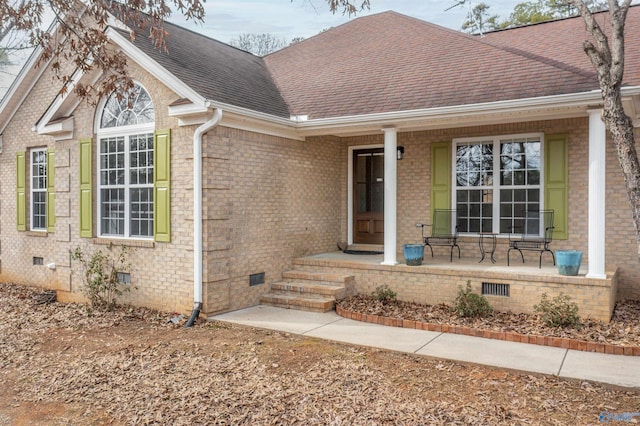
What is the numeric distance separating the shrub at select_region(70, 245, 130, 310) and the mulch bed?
12.7 ft

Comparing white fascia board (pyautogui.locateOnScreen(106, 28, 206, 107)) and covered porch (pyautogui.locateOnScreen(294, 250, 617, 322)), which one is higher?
white fascia board (pyautogui.locateOnScreen(106, 28, 206, 107))

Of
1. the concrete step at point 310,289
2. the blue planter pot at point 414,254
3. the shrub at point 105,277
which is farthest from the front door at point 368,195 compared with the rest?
the shrub at point 105,277

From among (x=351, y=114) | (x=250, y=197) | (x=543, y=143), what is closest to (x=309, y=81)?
(x=351, y=114)

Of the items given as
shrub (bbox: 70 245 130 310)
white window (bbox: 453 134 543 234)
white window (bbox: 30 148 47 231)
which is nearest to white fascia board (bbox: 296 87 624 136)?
white window (bbox: 453 134 543 234)

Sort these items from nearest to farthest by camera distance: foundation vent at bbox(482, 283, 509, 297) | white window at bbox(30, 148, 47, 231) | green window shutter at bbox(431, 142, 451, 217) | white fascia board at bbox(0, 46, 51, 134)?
foundation vent at bbox(482, 283, 509, 297) → green window shutter at bbox(431, 142, 451, 217) → white fascia board at bbox(0, 46, 51, 134) → white window at bbox(30, 148, 47, 231)

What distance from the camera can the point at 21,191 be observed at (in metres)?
11.5

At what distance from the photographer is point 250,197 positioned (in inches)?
327

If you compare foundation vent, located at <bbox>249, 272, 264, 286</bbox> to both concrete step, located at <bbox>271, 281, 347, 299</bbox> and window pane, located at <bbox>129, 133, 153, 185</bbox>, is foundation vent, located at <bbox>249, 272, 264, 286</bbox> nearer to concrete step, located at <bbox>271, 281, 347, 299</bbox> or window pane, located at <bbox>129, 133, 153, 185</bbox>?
concrete step, located at <bbox>271, 281, 347, 299</bbox>

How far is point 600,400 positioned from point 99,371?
5143 mm

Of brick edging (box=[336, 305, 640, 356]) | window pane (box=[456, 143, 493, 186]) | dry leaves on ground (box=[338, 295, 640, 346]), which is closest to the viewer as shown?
brick edging (box=[336, 305, 640, 356])

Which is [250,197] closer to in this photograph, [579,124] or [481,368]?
[481,368]

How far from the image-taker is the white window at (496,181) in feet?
29.2

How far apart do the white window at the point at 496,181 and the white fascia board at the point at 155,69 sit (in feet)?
16.7

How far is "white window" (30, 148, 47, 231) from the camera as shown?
1131cm
